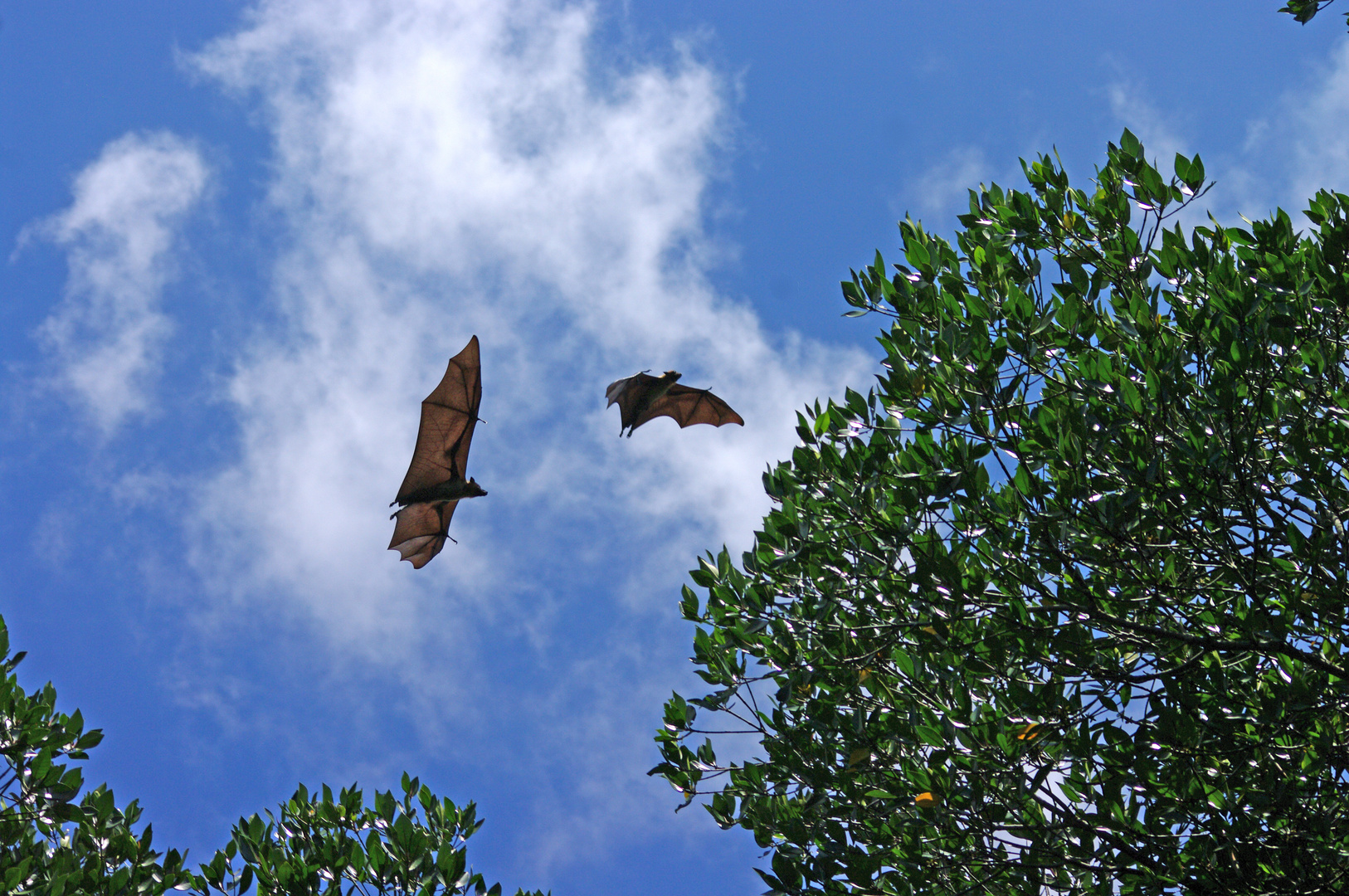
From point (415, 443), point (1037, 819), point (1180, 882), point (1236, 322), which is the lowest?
point (1180, 882)

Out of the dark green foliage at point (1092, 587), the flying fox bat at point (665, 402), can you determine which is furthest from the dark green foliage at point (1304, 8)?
the flying fox bat at point (665, 402)

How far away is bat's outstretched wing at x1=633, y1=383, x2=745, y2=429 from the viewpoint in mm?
18812

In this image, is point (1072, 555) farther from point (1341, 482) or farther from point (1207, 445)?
point (1341, 482)

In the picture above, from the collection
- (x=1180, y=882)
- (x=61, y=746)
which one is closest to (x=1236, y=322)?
(x=1180, y=882)

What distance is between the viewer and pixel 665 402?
62.2 ft

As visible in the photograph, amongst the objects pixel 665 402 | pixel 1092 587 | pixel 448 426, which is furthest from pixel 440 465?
pixel 1092 587

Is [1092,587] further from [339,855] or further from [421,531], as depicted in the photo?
[421,531]

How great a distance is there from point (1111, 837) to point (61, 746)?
33.5 feet

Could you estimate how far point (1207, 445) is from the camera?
754 centimetres

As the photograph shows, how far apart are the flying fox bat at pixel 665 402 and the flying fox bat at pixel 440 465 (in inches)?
106

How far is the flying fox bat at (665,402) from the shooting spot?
18.0 m

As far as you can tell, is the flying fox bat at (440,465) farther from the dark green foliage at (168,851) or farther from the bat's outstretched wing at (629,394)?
the dark green foliage at (168,851)

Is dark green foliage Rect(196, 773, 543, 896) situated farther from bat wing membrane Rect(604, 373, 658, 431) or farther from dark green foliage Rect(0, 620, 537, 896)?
bat wing membrane Rect(604, 373, 658, 431)

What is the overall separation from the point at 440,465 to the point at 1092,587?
42.1ft
